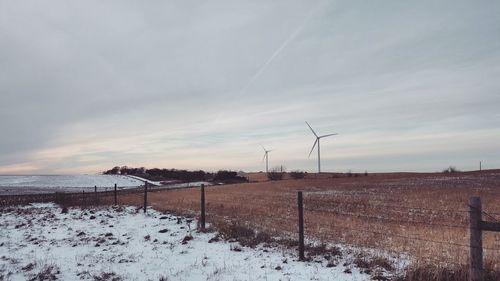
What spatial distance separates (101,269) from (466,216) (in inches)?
759

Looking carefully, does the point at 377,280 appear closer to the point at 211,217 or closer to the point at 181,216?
the point at 211,217

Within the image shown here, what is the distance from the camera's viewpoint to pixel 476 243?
27.1ft

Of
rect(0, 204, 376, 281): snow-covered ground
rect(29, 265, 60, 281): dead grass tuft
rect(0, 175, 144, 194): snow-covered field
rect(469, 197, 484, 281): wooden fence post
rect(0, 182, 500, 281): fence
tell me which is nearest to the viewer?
rect(469, 197, 484, 281): wooden fence post

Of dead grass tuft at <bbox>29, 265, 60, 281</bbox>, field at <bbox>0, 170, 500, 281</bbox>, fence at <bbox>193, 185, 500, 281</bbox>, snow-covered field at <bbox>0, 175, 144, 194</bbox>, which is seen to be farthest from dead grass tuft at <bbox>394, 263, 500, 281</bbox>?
snow-covered field at <bbox>0, 175, 144, 194</bbox>

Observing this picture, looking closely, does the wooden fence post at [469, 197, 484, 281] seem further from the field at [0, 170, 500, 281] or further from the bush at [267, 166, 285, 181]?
the bush at [267, 166, 285, 181]

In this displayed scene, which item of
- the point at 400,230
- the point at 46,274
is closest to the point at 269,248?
the point at 400,230

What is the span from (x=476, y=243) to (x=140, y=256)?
1079 centimetres

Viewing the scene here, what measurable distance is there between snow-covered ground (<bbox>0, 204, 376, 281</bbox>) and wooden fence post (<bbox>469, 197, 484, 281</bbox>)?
2631 mm

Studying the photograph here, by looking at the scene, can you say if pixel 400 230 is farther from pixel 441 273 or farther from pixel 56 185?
pixel 56 185

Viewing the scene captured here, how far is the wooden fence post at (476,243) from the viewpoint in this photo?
8.25 m

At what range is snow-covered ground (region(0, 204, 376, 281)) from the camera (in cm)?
1162

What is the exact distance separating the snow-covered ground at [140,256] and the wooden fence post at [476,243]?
263cm

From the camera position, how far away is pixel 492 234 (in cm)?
1549

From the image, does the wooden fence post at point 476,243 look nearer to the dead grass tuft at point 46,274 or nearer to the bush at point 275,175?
the dead grass tuft at point 46,274
